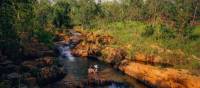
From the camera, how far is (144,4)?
271 ft

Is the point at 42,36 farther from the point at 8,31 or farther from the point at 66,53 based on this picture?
the point at 8,31

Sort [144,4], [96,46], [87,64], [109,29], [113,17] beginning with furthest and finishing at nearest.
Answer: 1. [113,17]
2. [144,4]
3. [109,29]
4. [96,46]
5. [87,64]

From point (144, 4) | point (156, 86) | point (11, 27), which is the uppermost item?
point (144, 4)

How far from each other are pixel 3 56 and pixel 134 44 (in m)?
24.1

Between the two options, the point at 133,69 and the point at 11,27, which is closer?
the point at 11,27

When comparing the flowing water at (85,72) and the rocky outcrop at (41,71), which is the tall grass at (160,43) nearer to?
the flowing water at (85,72)

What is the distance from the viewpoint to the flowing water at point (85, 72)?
37594 mm

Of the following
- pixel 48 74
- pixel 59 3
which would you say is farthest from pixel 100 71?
pixel 59 3

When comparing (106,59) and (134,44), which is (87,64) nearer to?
(106,59)

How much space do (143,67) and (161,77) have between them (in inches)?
152

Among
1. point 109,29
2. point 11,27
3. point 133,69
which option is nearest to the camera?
point 11,27

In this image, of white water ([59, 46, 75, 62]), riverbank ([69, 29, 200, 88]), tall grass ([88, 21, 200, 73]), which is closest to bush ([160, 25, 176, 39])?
tall grass ([88, 21, 200, 73])

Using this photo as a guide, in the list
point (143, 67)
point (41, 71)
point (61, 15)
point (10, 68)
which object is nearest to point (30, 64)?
point (41, 71)

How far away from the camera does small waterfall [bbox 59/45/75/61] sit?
50438 mm
